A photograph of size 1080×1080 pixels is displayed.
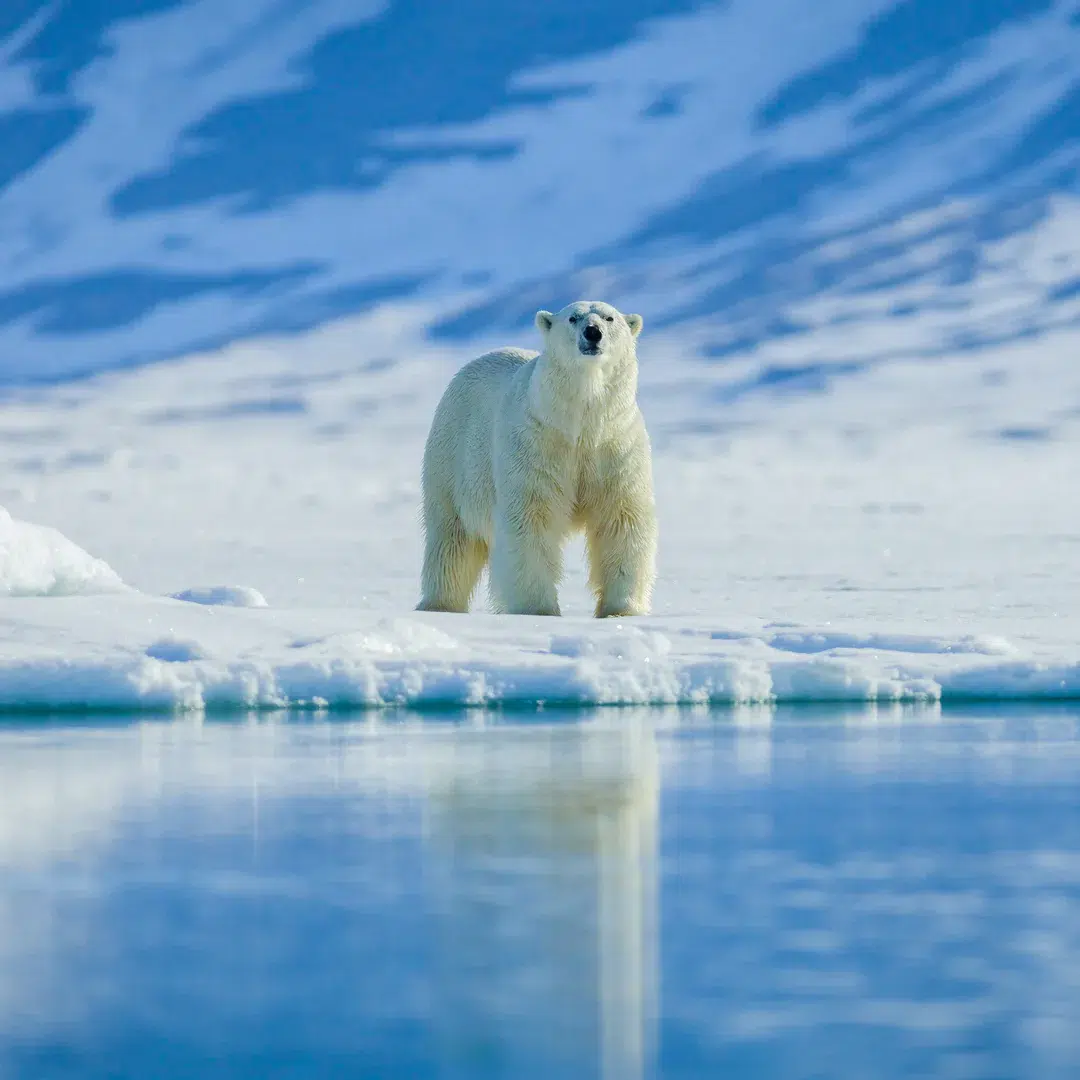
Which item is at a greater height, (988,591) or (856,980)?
(988,591)

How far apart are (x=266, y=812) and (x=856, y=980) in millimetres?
2167

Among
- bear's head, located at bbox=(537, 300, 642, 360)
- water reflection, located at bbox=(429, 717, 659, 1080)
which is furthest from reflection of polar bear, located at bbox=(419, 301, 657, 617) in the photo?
water reflection, located at bbox=(429, 717, 659, 1080)

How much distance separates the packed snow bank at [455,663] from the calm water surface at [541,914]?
127 centimetres

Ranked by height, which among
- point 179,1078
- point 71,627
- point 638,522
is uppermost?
point 638,522

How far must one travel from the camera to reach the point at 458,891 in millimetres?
3617

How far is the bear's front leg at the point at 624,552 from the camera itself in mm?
8906

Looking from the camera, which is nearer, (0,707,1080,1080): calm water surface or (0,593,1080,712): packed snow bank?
(0,707,1080,1080): calm water surface

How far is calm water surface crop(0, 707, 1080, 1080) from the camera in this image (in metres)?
2.60

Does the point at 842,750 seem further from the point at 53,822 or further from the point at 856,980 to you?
the point at 856,980

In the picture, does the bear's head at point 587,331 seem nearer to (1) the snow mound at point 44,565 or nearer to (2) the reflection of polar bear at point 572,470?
(2) the reflection of polar bear at point 572,470

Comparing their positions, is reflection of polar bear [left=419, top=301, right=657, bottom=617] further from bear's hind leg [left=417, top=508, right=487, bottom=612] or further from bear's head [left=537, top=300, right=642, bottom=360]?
bear's hind leg [left=417, top=508, right=487, bottom=612]

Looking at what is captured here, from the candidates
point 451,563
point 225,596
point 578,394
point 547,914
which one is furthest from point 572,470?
point 547,914

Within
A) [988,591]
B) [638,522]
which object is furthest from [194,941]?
[988,591]

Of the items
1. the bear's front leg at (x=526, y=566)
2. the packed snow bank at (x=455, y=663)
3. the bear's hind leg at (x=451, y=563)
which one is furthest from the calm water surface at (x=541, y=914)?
the bear's hind leg at (x=451, y=563)
